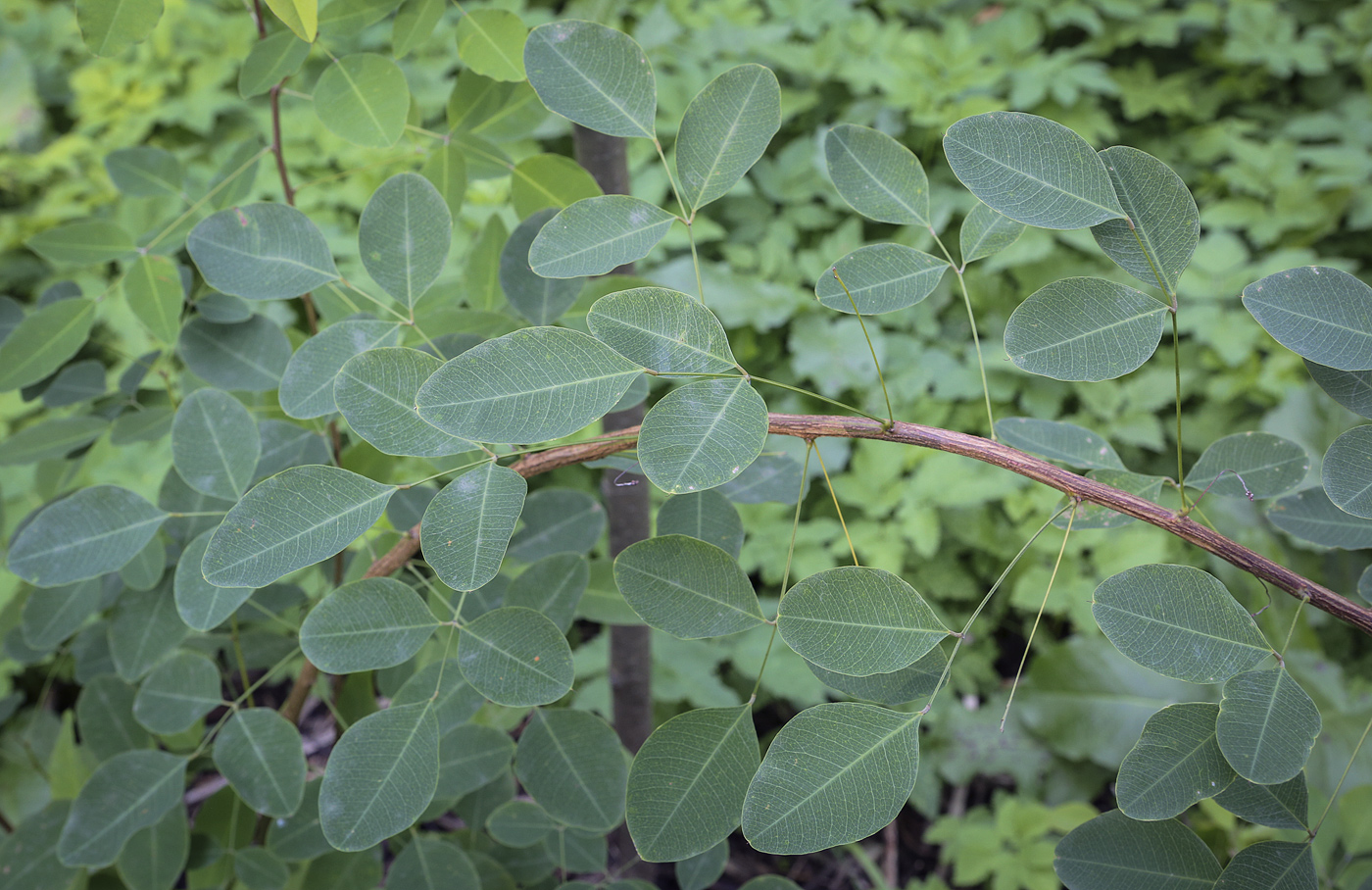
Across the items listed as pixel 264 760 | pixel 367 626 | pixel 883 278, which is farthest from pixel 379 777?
pixel 883 278

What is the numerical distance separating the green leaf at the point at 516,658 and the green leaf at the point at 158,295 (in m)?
0.41

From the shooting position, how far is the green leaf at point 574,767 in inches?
24.1

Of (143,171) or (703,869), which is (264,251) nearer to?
(143,171)

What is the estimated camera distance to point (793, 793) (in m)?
0.44

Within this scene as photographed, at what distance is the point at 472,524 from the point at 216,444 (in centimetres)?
31

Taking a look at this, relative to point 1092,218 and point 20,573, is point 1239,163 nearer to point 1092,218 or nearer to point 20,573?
point 1092,218

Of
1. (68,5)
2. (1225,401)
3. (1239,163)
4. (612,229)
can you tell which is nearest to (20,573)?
(612,229)

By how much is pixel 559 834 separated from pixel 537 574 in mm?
315

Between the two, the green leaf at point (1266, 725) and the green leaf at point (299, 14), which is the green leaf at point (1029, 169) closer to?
the green leaf at point (1266, 725)

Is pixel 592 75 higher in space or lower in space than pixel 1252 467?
higher

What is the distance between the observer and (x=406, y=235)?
59cm

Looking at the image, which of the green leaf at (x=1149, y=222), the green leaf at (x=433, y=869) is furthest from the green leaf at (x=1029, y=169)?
the green leaf at (x=433, y=869)

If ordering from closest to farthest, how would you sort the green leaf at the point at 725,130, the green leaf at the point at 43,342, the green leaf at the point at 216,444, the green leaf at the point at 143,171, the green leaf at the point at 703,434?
the green leaf at the point at 703,434, the green leaf at the point at 725,130, the green leaf at the point at 216,444, the green leaf at the point at 43,342, the green leaf at the point at 143,171

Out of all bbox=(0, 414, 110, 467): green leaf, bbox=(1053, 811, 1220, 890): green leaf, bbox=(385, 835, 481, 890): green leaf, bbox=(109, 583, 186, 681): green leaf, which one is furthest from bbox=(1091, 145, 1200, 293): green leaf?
bbox=(0, 414, 110, 467): green leaf
